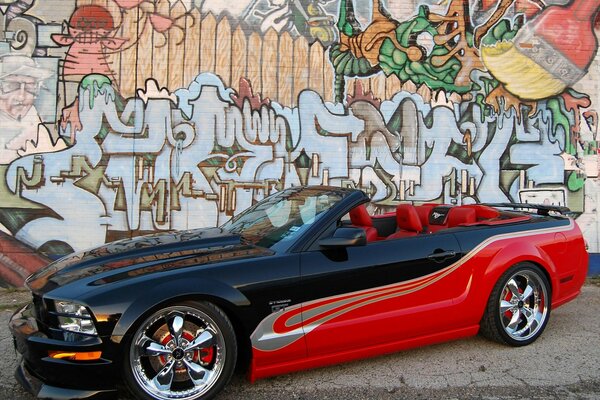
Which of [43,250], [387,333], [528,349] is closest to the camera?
[387,333]

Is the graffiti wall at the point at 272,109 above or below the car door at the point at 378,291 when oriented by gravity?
above

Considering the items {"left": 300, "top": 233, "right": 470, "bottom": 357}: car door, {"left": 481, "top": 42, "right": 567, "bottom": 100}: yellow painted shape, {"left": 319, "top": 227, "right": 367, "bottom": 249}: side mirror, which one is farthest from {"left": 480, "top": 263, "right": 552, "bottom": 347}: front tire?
{"left": 481, "top": 42, "right": 567, "bottom": 100}: yellow painted shape

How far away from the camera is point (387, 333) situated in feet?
12.5

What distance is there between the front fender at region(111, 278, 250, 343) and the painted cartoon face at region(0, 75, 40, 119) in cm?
613

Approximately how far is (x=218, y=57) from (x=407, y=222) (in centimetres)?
475

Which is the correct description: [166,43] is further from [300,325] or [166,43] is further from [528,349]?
[528,349]

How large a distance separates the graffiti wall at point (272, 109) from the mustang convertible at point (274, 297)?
3518mm

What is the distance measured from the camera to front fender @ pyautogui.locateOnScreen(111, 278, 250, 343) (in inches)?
122

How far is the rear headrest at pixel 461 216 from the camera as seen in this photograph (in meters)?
4.76

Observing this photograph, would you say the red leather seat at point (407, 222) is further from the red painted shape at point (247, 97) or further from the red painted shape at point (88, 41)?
the red painted shape at point (88, 41)

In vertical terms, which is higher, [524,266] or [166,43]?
[166,43]

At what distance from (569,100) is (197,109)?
5963 mm

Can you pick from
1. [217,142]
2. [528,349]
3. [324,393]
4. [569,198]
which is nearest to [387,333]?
[324,393]

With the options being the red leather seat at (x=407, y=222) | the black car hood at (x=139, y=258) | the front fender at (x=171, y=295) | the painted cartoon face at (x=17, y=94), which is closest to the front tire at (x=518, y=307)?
the red leather seat at (x=407, y=222)
